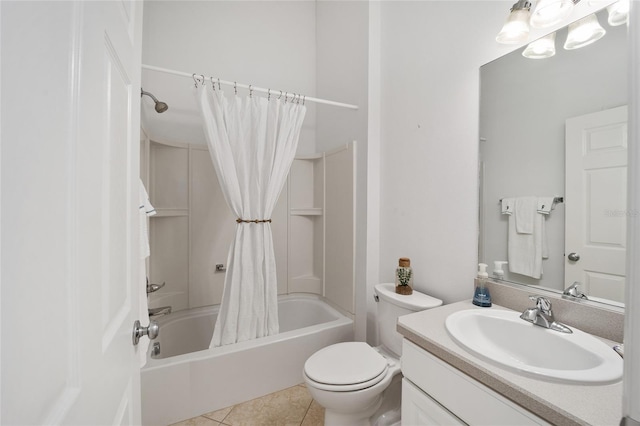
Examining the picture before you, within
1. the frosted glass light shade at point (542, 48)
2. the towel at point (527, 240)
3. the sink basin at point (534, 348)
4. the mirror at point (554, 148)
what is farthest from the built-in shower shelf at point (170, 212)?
the frosted glass light shade at point (542, 48)

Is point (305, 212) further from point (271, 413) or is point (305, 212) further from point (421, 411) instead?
point (421, 411)

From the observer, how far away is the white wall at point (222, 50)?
2045 millimetres

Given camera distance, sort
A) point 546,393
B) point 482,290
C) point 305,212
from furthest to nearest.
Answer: point 305,212 < point 482,290 < point 546,393

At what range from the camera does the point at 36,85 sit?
0.85ft

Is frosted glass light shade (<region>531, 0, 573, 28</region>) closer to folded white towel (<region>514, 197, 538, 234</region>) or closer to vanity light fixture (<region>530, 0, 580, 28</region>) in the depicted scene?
vanity light fixture (<region>530, 0, 580, 28</region>)

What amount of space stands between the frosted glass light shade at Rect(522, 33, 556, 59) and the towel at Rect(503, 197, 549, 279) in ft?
1.93

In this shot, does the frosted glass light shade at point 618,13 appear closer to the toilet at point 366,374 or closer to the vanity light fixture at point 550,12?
the vanity light fixture at point 550,12

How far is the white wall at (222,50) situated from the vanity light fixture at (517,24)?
179cm

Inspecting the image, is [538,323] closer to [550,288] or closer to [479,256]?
[550,288]

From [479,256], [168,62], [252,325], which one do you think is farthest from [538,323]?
[168,62]

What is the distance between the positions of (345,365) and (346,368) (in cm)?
2

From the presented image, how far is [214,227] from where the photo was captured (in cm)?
223

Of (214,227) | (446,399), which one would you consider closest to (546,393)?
(446,399)

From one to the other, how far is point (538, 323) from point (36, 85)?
1.36 meters
